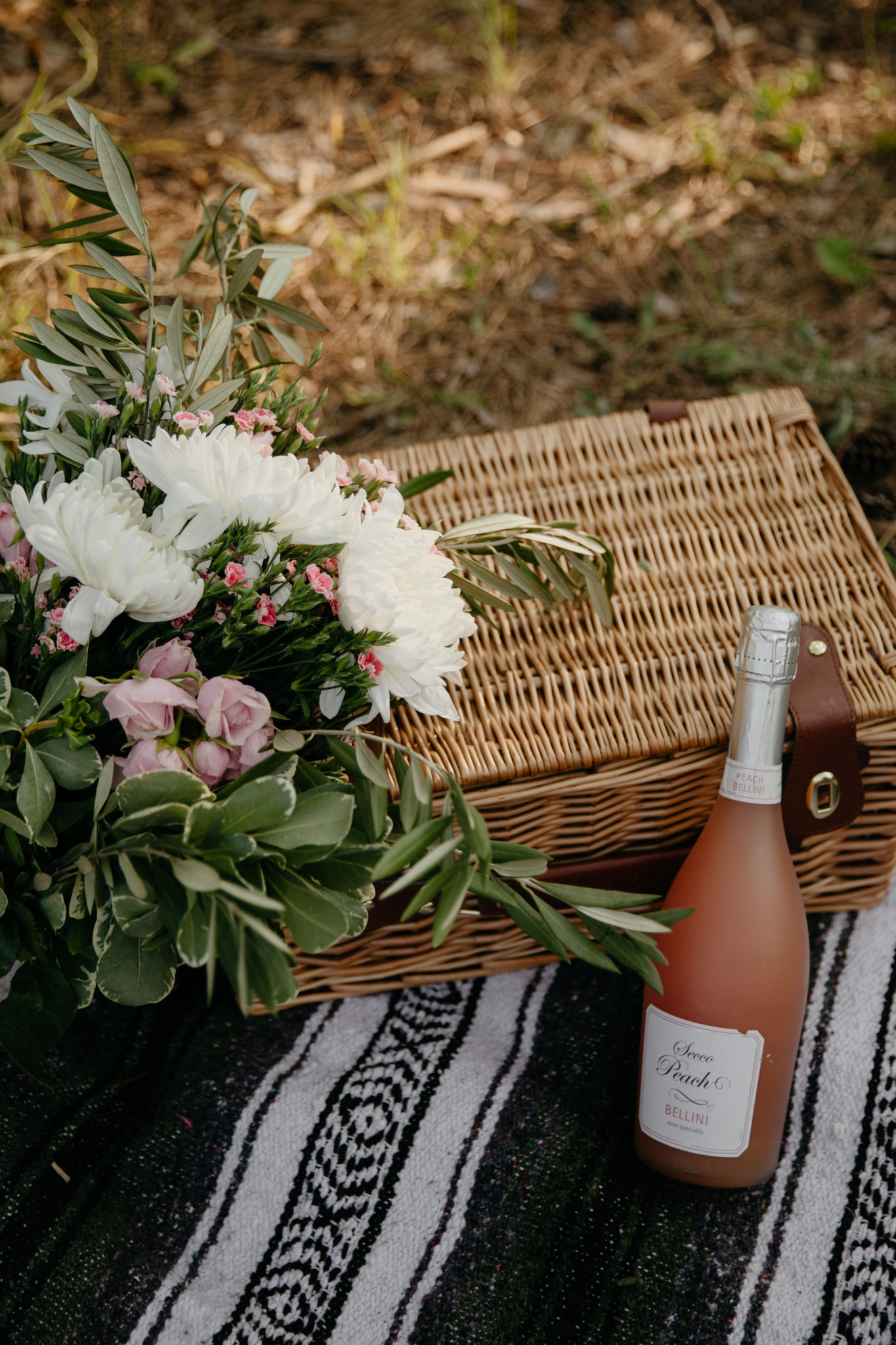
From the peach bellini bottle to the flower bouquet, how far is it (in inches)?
6.2

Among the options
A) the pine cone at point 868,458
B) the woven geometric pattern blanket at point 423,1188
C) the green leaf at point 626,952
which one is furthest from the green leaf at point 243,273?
the pine cone at point 868,458

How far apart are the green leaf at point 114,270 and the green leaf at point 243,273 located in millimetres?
70

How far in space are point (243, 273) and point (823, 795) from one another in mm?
679

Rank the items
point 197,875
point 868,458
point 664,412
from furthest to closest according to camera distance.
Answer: point 868,458, point 664,412, point 197,875

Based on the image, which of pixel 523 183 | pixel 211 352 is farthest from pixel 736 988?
pixel 523 183

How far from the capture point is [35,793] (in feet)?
1.82

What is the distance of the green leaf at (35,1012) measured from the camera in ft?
2.10

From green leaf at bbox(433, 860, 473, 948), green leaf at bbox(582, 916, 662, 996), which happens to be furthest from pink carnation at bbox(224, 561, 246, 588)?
green leaf at bbox(582, 916, 662, 996)

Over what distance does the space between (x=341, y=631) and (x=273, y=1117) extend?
508 millimetres

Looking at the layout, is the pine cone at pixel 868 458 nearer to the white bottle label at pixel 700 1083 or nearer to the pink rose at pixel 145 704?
the white bottle label at pixel 700 1083

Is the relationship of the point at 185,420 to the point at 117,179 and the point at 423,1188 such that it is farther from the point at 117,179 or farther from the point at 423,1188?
the point at 423,1188

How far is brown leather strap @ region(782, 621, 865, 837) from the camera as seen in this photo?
2.70 feet

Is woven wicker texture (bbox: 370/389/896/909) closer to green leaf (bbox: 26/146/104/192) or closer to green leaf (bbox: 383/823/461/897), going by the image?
green leaf (bbox: 383/823/461/897)

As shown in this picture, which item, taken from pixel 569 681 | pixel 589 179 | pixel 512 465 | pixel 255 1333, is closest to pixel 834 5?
pixel 589 179
